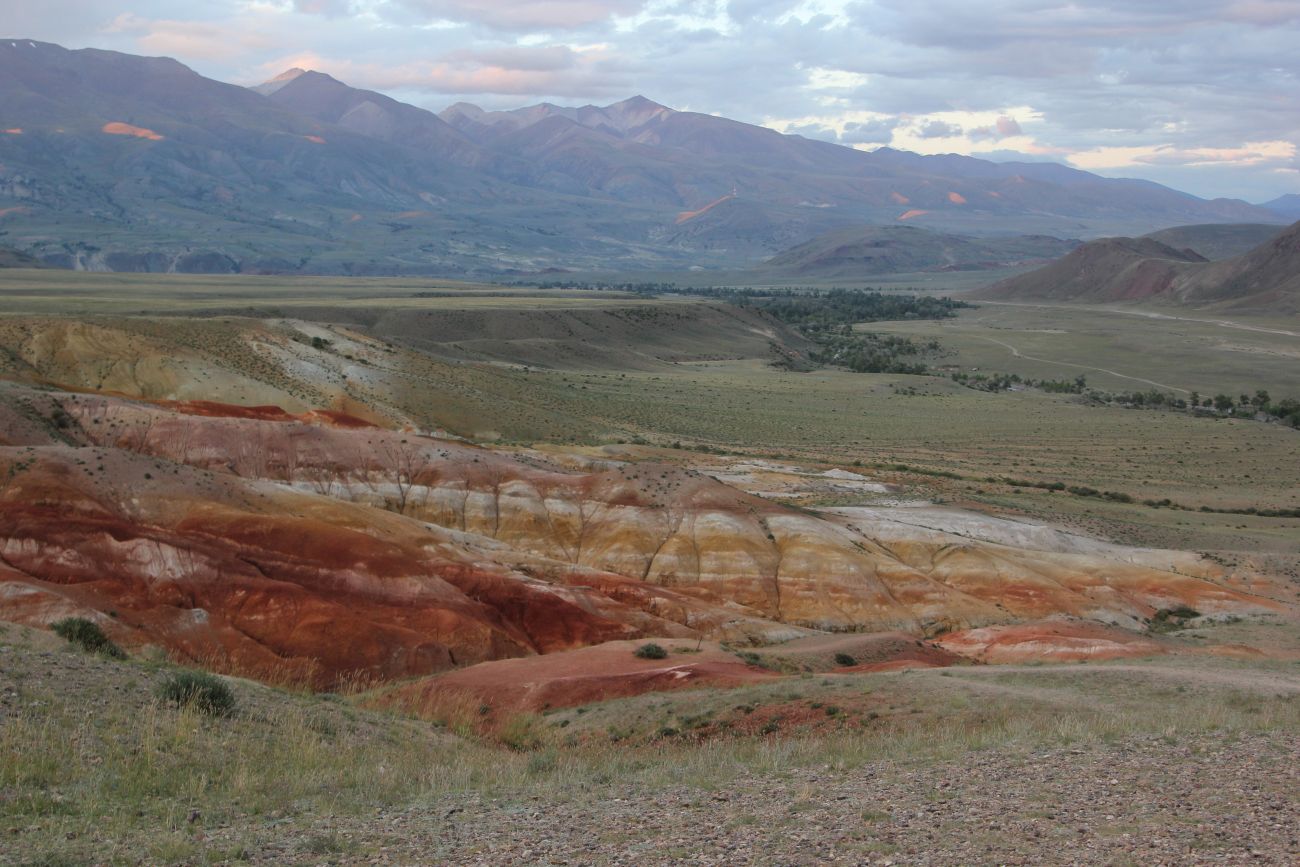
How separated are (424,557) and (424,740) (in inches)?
642

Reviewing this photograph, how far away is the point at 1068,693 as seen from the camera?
75.4 ft

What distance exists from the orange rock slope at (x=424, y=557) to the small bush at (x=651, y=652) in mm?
4255

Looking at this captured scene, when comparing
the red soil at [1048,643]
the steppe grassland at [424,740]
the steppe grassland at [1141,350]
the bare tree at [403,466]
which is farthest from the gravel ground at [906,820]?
the steppe grassland at [1141,350]

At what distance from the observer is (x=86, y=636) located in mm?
22438

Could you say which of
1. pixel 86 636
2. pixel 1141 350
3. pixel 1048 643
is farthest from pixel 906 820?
pixel 1141 350

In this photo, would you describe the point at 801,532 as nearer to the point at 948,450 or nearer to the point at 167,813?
the point at 167,813

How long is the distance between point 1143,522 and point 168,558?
2036 inches

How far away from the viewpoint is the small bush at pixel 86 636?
21438mm

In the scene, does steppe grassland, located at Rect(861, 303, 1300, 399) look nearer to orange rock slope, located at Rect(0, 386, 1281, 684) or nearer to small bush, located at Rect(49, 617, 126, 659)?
orange rock slope, located at Rect(0, 386, 1281, 684)

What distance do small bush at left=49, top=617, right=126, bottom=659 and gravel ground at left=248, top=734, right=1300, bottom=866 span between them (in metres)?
10.7

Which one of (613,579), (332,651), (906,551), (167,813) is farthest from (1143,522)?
(167,813)

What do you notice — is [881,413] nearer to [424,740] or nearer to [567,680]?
[567,680]

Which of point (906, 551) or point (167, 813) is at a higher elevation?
point (167, 813)

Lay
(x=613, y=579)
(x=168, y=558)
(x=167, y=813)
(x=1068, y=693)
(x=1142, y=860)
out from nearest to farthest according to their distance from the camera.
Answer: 1. (x=1142, y=860)
2. (x=167, y=813)
3. (x=1068, y=693)
4. (x=168, y=558)
5. (x=613, y=579)
